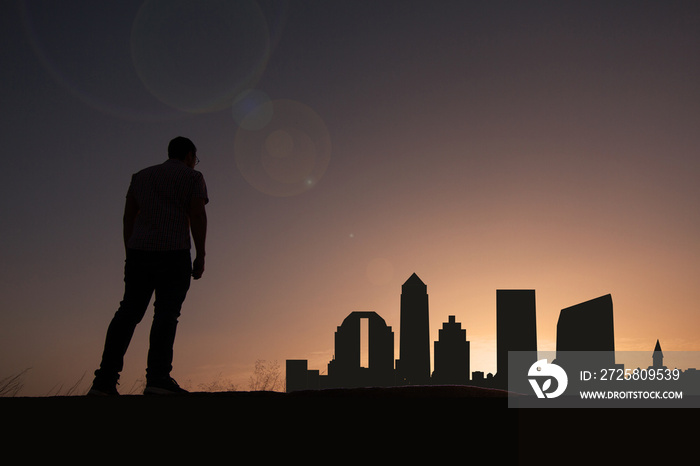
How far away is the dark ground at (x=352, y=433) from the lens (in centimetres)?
269

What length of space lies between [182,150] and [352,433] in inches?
149

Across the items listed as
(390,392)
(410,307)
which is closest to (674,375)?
(390,392)

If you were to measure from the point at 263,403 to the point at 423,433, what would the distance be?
0.85 metres

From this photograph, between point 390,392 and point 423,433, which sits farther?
point 390,392

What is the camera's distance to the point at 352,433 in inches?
110

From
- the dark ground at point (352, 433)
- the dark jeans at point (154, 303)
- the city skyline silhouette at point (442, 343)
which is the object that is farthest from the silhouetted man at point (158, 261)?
the city skyline silhouette at point (442, 343)

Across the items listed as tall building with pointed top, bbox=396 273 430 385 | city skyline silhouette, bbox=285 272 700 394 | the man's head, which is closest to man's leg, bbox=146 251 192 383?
the man's head

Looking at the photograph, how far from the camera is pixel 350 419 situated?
2855 millimetres

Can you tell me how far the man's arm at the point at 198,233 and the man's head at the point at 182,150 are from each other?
1.81 feet

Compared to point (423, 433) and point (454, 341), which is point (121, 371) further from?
point (454, 341)

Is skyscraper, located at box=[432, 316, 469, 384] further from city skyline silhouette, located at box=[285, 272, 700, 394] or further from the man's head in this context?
the man's head

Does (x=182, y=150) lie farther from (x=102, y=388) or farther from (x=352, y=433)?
(x=352, y=433)

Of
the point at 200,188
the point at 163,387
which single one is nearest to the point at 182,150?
→ the point at 200,188

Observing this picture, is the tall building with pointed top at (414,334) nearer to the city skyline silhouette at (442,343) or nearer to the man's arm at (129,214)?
the city skyline silhouette at (442,343)
